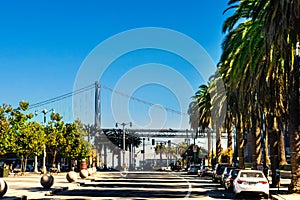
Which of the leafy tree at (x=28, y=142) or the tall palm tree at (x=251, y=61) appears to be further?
the leafy tree at (x=28, y=142)

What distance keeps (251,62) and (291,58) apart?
2.66 m

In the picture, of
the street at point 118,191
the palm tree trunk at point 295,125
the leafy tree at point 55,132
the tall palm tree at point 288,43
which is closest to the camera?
the tall palm tree at point 288,43

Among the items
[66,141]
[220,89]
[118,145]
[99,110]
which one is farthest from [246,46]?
[118,145]

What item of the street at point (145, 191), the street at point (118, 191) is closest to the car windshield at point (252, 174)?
the street at point (118, 191)

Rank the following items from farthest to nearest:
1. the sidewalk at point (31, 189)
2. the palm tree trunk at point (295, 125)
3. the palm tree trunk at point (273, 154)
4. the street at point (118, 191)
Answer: the palm tree trunk at point (273, 154)
the palm tree trunk at point (295, 125)
the street at point (118, 191)
the sidewalk at point (31, 189)

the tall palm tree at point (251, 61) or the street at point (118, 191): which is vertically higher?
the tall palm tree at point (251, 61)

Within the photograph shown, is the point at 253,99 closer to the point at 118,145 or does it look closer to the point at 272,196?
the point at 272,196

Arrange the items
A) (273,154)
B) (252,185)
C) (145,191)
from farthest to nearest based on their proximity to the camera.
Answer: (273,154) → (145,191) → (252,185)

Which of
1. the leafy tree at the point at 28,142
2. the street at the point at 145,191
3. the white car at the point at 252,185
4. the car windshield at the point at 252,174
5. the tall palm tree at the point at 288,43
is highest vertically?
the tall palm tree at the point at 288,43

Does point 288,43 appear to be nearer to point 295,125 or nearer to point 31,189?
point 295,125

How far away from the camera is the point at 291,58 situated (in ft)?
84.9

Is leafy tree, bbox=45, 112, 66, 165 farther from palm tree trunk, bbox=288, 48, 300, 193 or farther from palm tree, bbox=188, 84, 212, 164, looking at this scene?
palm tree trunk, bbox=288, 48, 300, 193

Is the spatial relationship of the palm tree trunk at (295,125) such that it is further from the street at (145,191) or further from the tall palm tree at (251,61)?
the street at (145,191)

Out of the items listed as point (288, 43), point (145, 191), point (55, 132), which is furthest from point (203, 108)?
point (288, 43)
